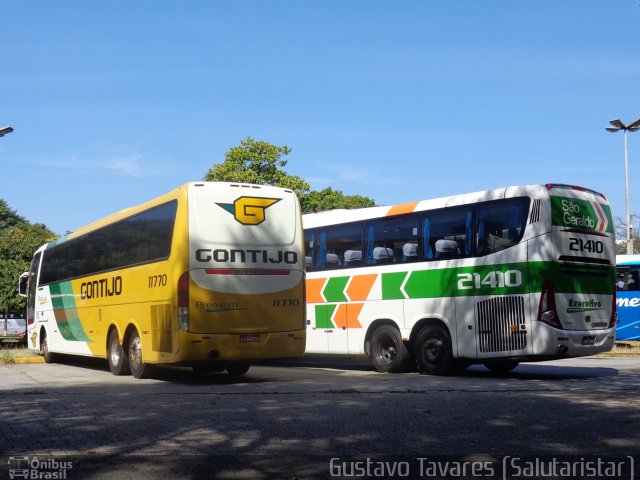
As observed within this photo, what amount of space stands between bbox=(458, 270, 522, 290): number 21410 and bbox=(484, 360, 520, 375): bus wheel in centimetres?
216

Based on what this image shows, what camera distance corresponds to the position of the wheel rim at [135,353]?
15.5 metres

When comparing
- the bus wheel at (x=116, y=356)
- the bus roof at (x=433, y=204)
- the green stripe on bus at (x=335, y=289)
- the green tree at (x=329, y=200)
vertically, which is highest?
the green tree at (x=329, y=200)

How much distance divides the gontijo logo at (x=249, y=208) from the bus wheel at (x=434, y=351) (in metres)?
4.12

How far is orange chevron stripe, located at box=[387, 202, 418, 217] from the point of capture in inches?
654

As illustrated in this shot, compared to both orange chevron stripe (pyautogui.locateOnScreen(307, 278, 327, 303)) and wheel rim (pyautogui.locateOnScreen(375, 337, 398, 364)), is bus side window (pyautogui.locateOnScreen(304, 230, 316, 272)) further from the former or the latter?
wheel rim (pyautogui.locateOnScreen(375, 337, 398, 364))

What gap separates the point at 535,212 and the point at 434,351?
352cm

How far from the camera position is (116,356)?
55.2 feet

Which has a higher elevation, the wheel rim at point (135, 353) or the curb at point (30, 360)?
the wheel rim at point (135, 353)

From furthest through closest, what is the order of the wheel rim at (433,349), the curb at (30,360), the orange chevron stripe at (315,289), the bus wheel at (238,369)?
the curb at (30,360) < the orange chevron stripe at (315,289) < the bus wheel at (238,369) < the wheel rim at (433,349)

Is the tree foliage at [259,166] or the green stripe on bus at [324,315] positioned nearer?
the green stripe on bus at [324,315]

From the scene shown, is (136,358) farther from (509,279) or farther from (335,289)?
(509,279)

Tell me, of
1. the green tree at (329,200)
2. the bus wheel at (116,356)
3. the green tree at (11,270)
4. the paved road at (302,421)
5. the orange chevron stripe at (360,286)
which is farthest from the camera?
the green tree at (329,200)

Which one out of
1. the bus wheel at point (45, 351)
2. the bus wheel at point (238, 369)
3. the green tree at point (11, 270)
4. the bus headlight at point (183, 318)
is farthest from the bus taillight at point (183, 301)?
the green tree at point (11, 270)

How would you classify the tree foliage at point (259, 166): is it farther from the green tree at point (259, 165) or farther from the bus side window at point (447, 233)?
the bus side window at point (447, 233)
